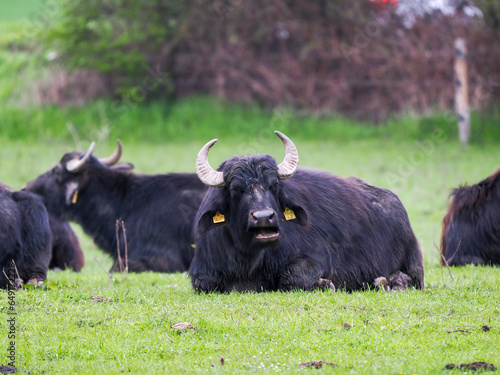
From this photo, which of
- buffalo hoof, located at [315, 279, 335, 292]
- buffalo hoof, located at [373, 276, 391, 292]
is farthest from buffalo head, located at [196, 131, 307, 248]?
buffalo hoof, located at [373, 276, 391, 292]

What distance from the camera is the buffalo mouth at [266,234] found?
8086 millimetres

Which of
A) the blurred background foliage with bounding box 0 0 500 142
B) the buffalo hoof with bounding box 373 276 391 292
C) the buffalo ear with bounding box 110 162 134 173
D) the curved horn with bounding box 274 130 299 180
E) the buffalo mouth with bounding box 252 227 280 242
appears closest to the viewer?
the buffalo mouth with bounding box 252 227 280 242

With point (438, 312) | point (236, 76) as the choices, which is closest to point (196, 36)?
point (236, 76)

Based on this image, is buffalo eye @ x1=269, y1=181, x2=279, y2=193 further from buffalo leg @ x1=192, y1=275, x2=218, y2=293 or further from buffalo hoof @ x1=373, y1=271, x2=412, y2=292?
buffalo hoof @ x1=373, y1=271, x2=412, y2=292

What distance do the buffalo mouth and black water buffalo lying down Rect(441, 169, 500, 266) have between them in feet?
12.6

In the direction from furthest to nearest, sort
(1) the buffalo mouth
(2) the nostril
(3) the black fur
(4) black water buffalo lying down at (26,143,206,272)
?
(4) black water buffalo lying down at (26,143,206,272)
(3) the black fur
(1) the buffalo mouth
(2) the nostril

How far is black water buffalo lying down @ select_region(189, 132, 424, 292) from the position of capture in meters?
8.45

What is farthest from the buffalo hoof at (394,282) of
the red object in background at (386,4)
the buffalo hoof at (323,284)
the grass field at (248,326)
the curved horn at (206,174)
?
the red object in background at (386,4)

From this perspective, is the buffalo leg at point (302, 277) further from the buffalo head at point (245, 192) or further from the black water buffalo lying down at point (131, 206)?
the black water buffalo lying down at point (131, 206)

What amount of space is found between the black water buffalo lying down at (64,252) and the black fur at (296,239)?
4459 mm

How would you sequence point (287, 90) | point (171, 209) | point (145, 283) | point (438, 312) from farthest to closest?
1. point (287, 90)
2. point (171, 209)
3. point (145, 283)
4. point (438, 312)

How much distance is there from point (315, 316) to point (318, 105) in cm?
1988

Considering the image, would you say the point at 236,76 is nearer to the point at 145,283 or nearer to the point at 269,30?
the point at 269,30

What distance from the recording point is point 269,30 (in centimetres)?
2723
